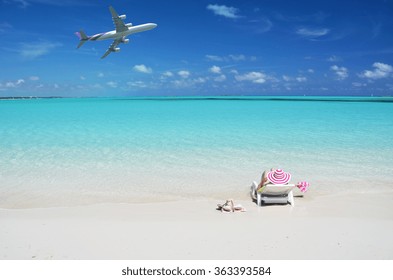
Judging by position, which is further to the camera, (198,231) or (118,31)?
(118,31)

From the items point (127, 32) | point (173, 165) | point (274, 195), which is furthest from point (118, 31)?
point (274, 195)

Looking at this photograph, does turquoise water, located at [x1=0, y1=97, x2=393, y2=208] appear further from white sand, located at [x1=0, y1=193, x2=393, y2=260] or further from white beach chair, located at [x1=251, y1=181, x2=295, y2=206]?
white sand, located at [x1=0, y1=193, x2=393, y2=260]

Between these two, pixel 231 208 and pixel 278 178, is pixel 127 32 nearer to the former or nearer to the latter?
pixel 278 178

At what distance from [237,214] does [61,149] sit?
958 centimetres

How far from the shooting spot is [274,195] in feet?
22.1

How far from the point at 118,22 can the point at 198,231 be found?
36.3 metres

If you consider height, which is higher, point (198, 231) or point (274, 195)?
point (274, 195)

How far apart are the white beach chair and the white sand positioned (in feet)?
0.43

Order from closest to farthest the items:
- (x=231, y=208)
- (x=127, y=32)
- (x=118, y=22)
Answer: (x=231, y=208) < (x=118, y=22) < (x=127, y=32)

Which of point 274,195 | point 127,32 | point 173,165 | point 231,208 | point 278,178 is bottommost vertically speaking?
point 231,208

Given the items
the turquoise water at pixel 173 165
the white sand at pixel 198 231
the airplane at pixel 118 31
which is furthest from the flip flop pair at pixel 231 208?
the airplane at pixel 118 31

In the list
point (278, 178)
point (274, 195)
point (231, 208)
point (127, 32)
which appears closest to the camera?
point (231, 208)

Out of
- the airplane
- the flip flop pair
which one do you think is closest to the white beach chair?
the flip flop pair
